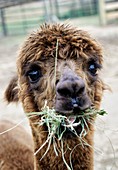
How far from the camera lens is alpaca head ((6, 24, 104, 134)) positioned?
105 inches

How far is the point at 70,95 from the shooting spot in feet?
8.00

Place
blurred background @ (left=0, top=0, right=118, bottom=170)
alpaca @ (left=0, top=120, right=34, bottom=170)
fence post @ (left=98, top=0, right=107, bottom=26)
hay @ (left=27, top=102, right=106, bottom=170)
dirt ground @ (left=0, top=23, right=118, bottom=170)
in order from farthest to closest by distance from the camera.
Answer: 1. fence post @ (left=98, top=0, right=107, bottom=26)
2. blurred background @ (left=0, top=0, right=118, bottom=170)
3. dirt ground @ (left=0, top=23, right=118, bottom=170)
4. alpaca @ (left=0, top=120, right=34, bottom=170)
5. hay @ (left=27, top=102, right=106, bottom=170)

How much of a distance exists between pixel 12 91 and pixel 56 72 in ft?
2.59

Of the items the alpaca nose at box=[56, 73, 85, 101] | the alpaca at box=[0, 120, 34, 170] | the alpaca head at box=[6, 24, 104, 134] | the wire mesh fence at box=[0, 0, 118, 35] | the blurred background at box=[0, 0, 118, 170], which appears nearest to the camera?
the alpaca nose at box=[56, 73, 85, 101]

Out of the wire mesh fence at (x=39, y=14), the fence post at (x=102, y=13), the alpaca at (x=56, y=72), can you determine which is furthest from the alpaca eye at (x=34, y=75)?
the fence post at (x=102, y=13)

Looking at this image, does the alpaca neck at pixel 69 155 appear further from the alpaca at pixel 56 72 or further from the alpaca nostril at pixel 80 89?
the alpaca nostril at pixel 80 89

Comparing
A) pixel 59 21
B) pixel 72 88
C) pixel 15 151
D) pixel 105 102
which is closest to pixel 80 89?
pixel 72 88

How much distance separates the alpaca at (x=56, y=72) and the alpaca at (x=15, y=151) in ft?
2.71

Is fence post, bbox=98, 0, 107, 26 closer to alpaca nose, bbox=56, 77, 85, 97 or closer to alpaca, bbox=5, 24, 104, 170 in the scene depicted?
alpaca, bbox=5, 24, 104, 170

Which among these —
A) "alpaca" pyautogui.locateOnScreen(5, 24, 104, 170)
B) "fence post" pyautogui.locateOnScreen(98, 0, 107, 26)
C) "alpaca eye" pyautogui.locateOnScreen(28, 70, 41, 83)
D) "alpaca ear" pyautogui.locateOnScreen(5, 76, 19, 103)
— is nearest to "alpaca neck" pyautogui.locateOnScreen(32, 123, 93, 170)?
"alpaca" pyautogui.locateOnScreen(5, 24, 104, 170)

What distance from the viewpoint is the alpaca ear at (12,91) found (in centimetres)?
334

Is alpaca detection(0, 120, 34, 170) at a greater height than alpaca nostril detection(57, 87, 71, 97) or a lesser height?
lesser

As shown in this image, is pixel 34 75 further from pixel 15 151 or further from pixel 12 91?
pixel 15 151

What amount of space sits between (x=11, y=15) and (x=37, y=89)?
1563 cm
